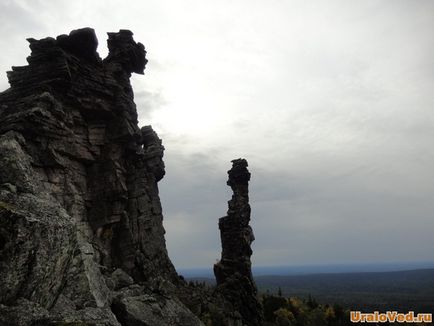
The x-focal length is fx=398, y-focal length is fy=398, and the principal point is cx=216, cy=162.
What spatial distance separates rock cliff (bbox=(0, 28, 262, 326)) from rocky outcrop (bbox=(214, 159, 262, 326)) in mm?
1394

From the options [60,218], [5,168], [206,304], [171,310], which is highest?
[5,168]

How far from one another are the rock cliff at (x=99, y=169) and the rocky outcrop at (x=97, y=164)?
13 centimetres

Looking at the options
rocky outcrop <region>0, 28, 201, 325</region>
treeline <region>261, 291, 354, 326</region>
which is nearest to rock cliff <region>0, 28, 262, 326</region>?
rocky outcrop <region>0, 28, 201, 325</region>

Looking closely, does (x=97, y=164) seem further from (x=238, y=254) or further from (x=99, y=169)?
(x=238, y=254)

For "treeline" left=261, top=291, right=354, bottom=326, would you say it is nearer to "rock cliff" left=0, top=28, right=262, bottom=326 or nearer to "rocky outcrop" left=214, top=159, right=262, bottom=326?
"rocky outcrop" left=214, top=159, right=262, bottom=326


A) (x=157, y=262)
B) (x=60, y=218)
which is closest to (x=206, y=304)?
(x=157, y=262)

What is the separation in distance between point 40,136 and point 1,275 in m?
40.3

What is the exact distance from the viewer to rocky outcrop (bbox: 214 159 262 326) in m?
77.6

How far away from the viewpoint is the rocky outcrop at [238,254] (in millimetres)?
77562

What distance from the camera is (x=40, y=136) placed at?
51250 mm

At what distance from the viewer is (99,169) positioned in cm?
6138

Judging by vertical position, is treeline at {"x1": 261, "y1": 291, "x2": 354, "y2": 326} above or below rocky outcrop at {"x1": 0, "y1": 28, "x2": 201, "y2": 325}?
below

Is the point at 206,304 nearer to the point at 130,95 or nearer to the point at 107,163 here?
the point at 107,163

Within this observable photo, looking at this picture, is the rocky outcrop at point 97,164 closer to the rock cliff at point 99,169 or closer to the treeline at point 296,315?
the rock cliff at point 99,169
